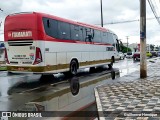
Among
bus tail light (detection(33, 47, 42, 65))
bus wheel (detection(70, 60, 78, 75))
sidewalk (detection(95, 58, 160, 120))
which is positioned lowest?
sidewalk (detection(95, 58, 160, 120))

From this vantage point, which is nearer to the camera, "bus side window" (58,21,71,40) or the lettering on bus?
the lettering on bus

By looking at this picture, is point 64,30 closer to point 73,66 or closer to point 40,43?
point 73,66

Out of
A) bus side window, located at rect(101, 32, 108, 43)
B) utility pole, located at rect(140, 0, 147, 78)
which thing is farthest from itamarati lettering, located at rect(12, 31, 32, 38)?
bus side window, located at rect(101, 32, 108, 43)

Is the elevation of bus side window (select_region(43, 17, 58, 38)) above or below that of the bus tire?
above

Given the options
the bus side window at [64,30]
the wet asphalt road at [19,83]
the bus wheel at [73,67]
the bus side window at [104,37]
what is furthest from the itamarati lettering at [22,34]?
the bus side window at [104,37]

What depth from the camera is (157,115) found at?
6992 millimetres

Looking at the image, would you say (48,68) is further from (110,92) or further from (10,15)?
(110,92)

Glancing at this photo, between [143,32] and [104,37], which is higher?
[104,37]

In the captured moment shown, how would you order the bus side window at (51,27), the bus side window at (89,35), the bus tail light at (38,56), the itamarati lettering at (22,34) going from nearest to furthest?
the bus tail light at (38,56), the itamarati lettering at (22,34), the bus side window at (51,27), the bus side window at (89,35)

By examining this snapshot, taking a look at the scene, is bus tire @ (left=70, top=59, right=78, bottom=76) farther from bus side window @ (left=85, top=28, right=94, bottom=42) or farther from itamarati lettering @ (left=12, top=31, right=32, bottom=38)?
itamarati lettering @ (left=12, top=31, right=32, bottom=38)

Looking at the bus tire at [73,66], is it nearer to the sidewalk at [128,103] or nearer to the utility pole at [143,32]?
the utility pole at [143,32]

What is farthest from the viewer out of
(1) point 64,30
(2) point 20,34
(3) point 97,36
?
(3) point 97,36

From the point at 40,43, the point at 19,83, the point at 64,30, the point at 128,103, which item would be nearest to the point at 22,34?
the point at 40,43

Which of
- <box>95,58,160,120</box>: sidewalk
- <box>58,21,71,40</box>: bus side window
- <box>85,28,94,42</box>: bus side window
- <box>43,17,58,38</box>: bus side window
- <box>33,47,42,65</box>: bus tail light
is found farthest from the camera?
<box>85,28,94,42</box>: bus side window
